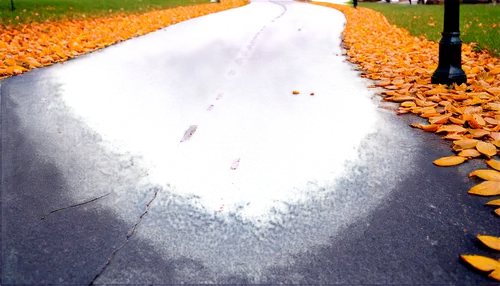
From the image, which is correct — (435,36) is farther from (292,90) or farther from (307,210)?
(307,210)

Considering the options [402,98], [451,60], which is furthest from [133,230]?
[451,60]

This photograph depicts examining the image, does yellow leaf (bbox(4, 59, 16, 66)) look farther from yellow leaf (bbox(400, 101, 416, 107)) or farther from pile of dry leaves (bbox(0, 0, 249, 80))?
yellow leaf (bbox(400, 101, 416, 107))

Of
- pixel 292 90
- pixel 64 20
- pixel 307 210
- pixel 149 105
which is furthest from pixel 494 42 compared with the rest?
pixel 64 20

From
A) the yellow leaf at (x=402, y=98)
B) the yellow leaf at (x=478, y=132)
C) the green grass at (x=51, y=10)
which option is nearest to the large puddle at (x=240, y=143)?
the yellow leaf at (x=402, y=98)

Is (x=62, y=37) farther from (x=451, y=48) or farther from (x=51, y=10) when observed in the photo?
(x=451, y=48)

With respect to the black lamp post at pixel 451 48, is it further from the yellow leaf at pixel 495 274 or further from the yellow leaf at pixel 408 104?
the yellow leaf at pixel 495 274

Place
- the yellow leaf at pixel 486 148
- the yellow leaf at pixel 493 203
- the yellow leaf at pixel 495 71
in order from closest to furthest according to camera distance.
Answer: the yellow leaf at pixel 493 203, the yellow leaf at pixel 486 148, the yellow leaf at pixel 495 71
